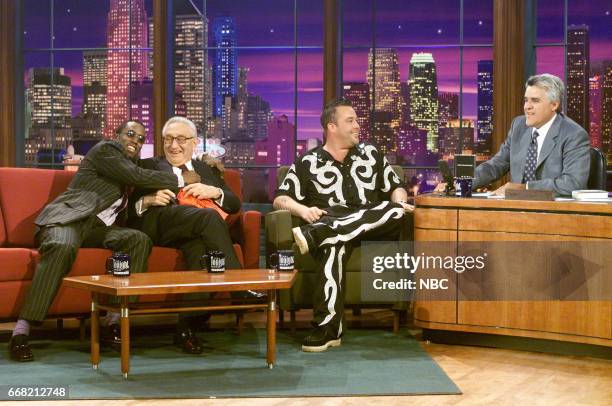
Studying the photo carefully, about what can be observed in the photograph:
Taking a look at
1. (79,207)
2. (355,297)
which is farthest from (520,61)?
(79,207)

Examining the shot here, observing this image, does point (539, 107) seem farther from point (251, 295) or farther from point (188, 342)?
point (188, 342)

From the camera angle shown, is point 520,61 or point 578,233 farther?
point 520,61

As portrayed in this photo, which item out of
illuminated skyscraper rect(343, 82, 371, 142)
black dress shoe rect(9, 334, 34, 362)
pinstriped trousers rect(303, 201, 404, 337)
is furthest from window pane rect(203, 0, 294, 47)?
black dress shoe rect(9, 334, 34, 362)

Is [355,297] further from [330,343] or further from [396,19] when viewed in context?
[396,19]

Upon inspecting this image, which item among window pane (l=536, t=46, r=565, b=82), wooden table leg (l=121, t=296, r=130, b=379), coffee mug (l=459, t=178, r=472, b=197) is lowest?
wooden table leg (l=121, t=296, r=130, b=379)

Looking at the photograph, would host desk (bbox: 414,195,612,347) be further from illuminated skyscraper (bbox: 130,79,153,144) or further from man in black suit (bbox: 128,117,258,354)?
illuminated skyscraper (bbox: 130,79,153,144)

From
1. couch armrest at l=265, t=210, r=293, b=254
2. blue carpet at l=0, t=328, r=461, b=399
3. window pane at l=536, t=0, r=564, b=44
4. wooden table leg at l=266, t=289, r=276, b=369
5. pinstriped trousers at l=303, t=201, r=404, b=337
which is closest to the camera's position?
blue carpet at l=0, t=328, r=461, b=399

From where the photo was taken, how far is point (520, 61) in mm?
6387

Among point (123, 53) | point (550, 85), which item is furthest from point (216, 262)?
point (123, 53)

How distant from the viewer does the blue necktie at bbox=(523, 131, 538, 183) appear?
4.53 m

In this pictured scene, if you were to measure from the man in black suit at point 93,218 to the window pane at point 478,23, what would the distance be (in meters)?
3.05

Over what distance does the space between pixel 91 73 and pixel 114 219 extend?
11.3 feet

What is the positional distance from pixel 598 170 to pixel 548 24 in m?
2.34

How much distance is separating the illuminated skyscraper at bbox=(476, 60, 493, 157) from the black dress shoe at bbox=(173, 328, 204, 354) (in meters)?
3.33
